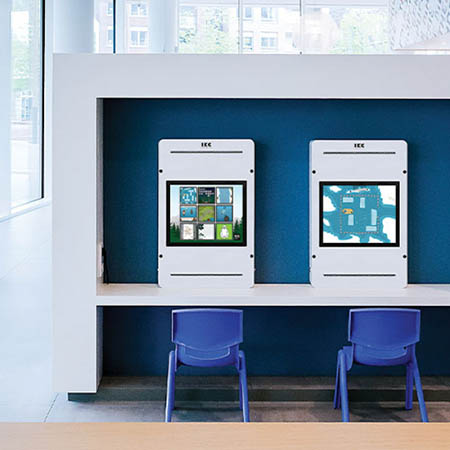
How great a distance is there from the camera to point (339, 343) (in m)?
4.60

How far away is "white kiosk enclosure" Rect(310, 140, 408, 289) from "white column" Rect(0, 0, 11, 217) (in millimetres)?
4731

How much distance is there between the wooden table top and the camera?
1.17 meters

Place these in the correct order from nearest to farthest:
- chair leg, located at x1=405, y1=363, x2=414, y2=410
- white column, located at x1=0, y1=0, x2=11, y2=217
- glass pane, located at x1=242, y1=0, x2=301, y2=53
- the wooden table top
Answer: the wooden table top → chair leg, located at x1=405, y1=363, x2=414, y2=410 → white column, located at x1=0, y1=0, x2=11, y2=217 → glass pane, located at x1=242, y1=0, x2=301, y2=53

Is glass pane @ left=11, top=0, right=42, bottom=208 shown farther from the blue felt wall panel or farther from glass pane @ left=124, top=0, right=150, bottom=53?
the blue felt wall panel

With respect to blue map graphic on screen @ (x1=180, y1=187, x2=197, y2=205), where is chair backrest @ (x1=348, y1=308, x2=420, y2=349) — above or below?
below

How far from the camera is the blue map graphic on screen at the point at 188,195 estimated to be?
4359 millimetres

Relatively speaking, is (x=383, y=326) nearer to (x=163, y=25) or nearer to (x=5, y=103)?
(x=5, y=103)

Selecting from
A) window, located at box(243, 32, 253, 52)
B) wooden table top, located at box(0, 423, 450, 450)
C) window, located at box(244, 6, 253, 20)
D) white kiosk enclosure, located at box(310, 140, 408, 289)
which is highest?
window, located at box(244, 6, 253, 20)

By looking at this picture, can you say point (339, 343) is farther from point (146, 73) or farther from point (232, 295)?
point (146, 73)

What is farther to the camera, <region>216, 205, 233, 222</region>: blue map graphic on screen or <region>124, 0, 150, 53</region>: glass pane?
<region>124, 0, 150, 53</region>: glass pane

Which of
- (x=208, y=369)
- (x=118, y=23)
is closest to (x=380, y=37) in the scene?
(x=118, y=23)

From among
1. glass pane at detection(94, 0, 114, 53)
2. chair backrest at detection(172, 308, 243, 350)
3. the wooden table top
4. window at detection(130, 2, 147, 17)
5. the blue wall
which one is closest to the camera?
the wooden table top

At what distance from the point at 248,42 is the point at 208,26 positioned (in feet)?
1.90

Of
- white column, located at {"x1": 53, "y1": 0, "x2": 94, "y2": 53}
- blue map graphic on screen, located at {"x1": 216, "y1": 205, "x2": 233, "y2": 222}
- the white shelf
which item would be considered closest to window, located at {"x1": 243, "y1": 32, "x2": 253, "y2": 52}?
white column, located at {"x1": 53, "y1": 0, "x2": 94, "y2": 53}
